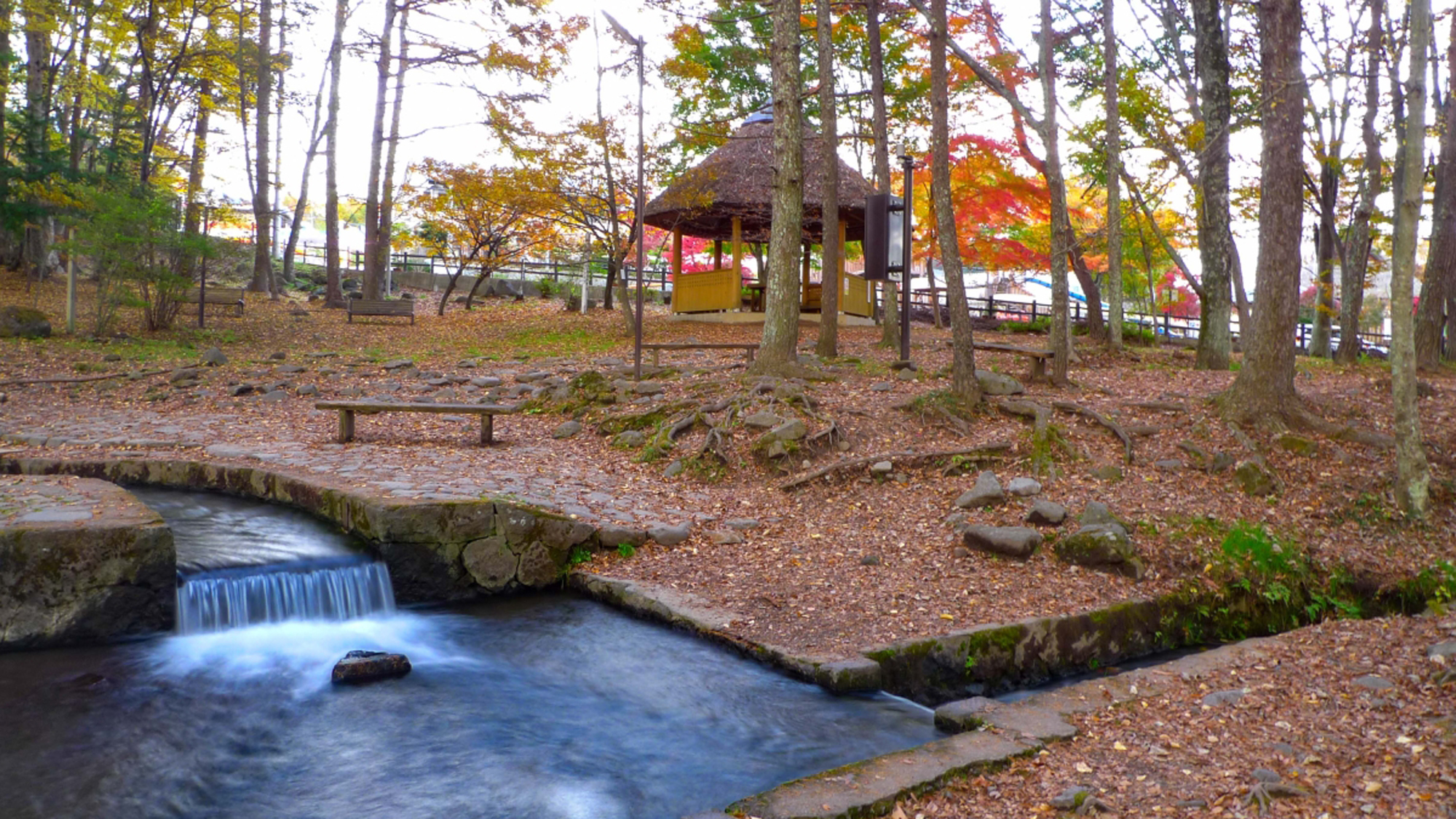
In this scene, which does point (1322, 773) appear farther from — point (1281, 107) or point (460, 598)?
point (1281, 107)

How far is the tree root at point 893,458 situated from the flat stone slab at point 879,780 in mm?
3778

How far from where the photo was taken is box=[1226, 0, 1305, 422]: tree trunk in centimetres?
808

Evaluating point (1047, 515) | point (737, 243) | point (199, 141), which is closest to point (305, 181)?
point (199, 141)

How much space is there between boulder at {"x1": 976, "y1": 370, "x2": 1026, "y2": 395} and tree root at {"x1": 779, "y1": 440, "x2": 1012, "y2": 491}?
51.7 inches

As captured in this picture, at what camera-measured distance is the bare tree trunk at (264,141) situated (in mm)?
21344

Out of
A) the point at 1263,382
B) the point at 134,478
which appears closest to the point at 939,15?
the point at 1263,382

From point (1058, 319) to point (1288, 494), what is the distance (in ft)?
11.6

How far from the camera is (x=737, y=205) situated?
59.1 feet

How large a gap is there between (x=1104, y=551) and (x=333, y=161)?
1909cm

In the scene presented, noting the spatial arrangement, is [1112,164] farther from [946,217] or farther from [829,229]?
[946,217]

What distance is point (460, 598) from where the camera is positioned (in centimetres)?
616

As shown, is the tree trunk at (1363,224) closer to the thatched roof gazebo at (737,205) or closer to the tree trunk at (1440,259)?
the tree trunk at (1440,259)

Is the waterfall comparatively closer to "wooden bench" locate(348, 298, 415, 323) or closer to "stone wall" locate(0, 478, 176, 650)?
"stone wall" locate(0, 478, 176, 650)

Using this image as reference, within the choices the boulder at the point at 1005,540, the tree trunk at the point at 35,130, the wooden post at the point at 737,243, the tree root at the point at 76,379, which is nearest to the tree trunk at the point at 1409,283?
the boulder at the point at 1005,540
